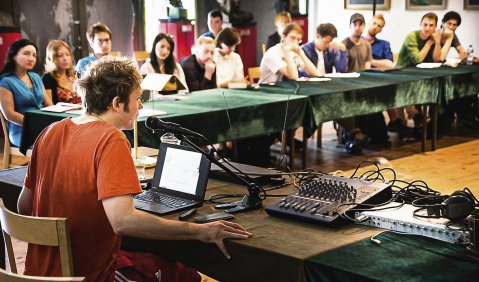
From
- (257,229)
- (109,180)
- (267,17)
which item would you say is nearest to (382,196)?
(257,229)

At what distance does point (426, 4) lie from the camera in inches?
402

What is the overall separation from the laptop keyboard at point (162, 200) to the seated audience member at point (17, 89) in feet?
8.88

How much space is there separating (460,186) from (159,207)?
358 cm

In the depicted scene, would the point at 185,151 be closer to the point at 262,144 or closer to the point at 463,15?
the point at 262,144

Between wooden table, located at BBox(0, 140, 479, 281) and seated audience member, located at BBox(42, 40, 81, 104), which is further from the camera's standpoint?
seated audience member, located at BBox(42, 40, 81, 104)

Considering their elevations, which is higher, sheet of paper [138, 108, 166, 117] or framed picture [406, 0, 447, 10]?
framed picture [406, 0, 447, 10]

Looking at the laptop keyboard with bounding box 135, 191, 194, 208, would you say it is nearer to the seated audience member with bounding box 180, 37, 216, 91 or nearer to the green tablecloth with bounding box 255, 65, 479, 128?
the green tablecloth with bounding box 255, 65, 479, 128

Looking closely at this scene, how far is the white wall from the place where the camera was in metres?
9.78

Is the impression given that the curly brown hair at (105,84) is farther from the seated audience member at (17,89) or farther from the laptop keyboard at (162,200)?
the seated audience member at (17,89)

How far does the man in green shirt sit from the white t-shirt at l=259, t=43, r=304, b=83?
1.91m

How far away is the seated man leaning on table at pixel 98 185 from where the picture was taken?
2160 mm

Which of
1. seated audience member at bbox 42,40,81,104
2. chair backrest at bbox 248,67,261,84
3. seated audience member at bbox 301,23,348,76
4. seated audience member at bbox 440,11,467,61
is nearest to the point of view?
seated audience member at bbox 42,40,81,104

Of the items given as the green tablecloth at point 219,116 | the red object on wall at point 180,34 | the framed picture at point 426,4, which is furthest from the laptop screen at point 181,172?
the framed picture at point 426,4

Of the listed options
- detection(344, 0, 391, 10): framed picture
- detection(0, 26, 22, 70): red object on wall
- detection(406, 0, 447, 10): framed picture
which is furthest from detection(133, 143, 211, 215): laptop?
detection(344, 0, 391, 10): framed picture
